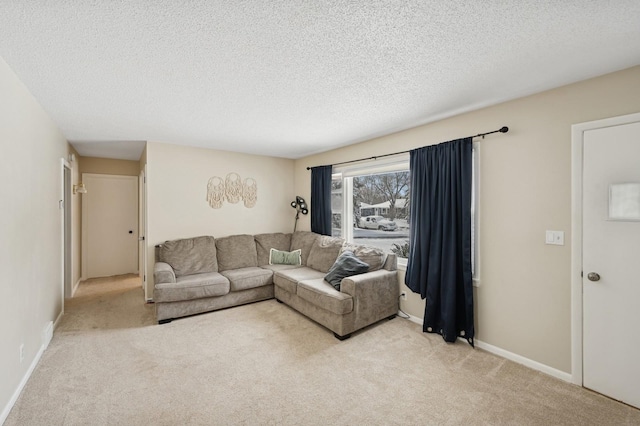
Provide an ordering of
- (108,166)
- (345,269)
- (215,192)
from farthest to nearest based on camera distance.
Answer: (108,166) < (215,192) < (345,269)

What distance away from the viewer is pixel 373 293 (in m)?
3.31

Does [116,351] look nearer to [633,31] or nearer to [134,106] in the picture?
[134,106]

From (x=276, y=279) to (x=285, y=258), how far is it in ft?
2.24

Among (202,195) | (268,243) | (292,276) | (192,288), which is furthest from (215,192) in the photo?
(292,276)

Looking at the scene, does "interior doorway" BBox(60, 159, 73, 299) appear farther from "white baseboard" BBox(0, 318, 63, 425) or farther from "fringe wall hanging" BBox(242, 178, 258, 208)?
"fringe wall hanging" BBox(242, 178, 258, 208)

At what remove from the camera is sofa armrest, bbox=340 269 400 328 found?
10.4 feet

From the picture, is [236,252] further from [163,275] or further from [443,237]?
[443,237]

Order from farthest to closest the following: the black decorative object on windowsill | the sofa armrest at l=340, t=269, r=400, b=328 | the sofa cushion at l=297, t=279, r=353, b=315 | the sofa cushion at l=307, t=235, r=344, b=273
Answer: the black decorative object on windowsill
the sofa cushion at l=307, t=235, r=344, b=273
the sofa armrest at l=340, t=269, r=400, b=328
the sofa cushion at l=297, t=279, r=353, b=315

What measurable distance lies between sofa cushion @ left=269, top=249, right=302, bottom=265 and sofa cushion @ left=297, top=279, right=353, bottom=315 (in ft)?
3.82

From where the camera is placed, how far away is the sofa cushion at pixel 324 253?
4.22 m

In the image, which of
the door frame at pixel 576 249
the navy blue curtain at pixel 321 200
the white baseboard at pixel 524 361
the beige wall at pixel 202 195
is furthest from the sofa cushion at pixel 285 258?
the door frame at pixel 576 249

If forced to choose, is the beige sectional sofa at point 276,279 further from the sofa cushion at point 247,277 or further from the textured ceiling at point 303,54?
the textured ceiling at point 303,54

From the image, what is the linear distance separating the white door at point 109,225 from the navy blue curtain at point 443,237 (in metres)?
5.60

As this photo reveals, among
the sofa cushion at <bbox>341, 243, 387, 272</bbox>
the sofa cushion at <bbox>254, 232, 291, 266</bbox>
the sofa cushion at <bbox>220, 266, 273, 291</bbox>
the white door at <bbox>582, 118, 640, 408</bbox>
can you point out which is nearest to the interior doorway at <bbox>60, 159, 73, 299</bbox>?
the sofa cushion at <bbox>220, 266, 273, 291</bbox>
